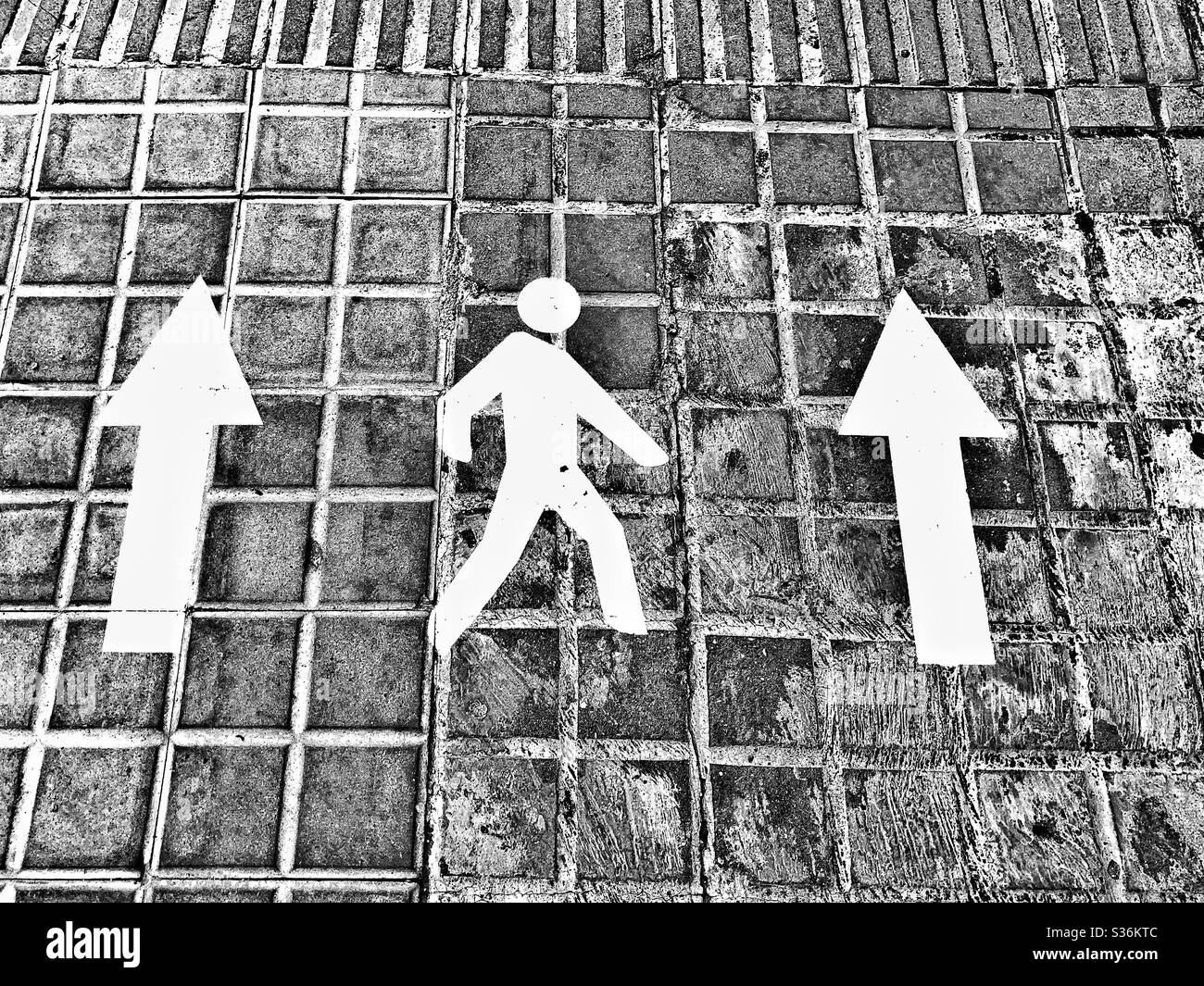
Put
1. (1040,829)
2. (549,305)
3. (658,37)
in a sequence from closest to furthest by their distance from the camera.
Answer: (1040,829) < (549,305) < (658,37)

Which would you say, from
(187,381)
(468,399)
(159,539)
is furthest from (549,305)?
(159,539)

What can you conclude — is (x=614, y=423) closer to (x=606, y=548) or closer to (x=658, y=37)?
(x=606, y=548)

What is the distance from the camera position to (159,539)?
9.25ft

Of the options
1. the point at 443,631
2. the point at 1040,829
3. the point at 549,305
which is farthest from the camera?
the point at 549,305

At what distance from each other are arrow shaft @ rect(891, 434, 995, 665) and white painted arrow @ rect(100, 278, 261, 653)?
7.66ft

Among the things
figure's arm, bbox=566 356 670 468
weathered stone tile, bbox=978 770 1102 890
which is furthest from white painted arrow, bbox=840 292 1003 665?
figure's arm, bbox=566 356 670 468

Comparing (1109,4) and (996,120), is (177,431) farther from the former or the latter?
(1109,4)

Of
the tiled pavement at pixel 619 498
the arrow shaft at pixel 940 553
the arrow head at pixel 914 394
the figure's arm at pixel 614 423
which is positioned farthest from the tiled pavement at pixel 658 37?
the arrow shaft at pixel 940 553

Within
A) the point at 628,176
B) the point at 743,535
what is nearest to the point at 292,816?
the point at 743,535

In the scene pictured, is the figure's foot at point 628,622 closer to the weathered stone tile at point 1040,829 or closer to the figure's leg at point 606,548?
the figure's leg at point 606,548

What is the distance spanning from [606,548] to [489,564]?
401 mm

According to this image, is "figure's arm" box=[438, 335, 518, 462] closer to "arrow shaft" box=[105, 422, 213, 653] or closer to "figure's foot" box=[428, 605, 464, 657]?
"figure's foot" box=[428, 605, 464, 657]

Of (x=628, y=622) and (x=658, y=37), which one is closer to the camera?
(x=628, y=622)
